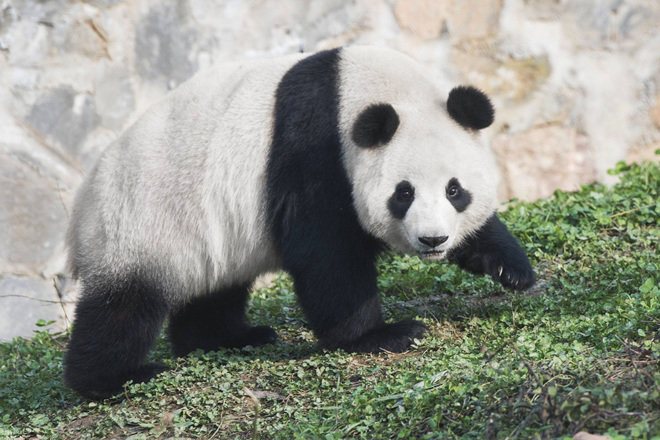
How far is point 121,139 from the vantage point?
4707mm

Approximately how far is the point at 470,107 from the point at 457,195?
457mm

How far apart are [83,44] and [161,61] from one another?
0.60 m

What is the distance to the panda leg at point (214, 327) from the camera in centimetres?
497

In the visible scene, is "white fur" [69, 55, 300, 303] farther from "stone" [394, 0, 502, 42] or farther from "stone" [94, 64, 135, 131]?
"stone" [394, 0, 502, 42]

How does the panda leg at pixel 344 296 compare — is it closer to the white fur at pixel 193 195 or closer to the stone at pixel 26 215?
the white fur at pixel 193 195

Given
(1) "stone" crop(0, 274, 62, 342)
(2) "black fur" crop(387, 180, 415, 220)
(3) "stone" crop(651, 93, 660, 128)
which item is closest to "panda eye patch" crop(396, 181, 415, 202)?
(2) "black fur" crop(387, 180, 415, 220)

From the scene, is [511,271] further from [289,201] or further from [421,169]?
[289,201]

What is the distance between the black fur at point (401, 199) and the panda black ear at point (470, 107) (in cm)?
48

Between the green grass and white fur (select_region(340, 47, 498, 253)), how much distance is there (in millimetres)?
587

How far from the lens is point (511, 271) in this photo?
434 centimetres

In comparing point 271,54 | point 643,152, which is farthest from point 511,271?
point 643,152

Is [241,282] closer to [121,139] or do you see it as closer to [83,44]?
[121,139]

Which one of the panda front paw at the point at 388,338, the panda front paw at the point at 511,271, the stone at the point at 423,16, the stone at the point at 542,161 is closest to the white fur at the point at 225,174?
the panda front paw at the point at 511,271

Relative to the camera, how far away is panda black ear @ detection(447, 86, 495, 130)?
412 cm
